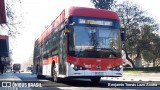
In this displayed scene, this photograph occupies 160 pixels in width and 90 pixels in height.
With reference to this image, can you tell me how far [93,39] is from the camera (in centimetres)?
1552

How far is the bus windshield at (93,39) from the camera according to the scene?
50.1ft

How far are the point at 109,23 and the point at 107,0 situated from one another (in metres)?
45.4

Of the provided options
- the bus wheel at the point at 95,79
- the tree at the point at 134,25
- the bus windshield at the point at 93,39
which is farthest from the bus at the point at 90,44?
the tree at the point at 134,25

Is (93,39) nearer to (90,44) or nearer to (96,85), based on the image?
(90,44)

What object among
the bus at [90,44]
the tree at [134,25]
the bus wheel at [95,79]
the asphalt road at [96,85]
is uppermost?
the tree at [134,25]

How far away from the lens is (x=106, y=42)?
15.6 metres

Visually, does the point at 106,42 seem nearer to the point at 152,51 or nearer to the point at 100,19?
the point at 100,19

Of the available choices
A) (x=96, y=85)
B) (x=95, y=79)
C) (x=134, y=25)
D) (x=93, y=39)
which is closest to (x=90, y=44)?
(x=93, y=39)

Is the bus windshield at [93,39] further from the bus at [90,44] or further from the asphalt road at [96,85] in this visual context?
the asphalt road at [96,85]

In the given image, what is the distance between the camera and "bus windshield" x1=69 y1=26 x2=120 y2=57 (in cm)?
1528

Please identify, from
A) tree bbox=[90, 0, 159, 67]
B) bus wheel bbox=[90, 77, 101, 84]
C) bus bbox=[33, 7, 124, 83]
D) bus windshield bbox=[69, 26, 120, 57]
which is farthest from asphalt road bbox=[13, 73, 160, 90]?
tree bbox=[90, 0, 159, 67]

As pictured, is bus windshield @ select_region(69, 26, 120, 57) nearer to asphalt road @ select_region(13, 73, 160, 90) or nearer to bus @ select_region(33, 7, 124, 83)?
bus @ select_region(33, 7, 124, 83)

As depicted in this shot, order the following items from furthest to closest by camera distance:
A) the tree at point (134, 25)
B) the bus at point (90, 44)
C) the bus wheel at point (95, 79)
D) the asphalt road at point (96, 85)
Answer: the tree at point (134, 25), the bus wheel at point (95, 79), the bus at point (90, 44), the asphalt road at point (96, 85)

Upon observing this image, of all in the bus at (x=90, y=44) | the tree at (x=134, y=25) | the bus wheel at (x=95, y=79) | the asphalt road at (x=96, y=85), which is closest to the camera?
the asphalt road at (x=96, y=85)
